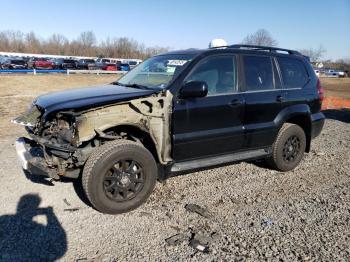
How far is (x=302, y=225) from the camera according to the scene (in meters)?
3.97

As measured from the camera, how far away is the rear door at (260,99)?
5.12 m

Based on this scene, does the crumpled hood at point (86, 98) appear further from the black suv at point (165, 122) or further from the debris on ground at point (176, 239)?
the debris on ground at point (176, 239)

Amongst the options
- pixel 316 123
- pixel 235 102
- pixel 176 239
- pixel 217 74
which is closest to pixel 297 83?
pixel 316 123

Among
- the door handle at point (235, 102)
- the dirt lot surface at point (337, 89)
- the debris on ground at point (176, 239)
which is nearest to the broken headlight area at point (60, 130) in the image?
the debris on ground at point (176, 239)

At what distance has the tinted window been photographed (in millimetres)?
4693

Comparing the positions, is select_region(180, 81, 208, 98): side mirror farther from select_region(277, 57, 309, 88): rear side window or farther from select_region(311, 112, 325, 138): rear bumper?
select_region(311, 112, 325, 138): rear bumper

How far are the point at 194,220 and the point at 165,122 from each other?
120 cm

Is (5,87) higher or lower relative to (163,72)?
lower

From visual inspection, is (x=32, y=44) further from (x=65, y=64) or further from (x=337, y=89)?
(x=337, y=89)

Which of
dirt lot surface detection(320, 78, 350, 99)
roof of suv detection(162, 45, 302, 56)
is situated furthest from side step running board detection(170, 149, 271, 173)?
dirt lot surface detection(320, 78, 350, 99)

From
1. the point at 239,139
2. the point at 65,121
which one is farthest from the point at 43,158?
the point at 239,139

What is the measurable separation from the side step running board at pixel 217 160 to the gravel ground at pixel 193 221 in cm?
39

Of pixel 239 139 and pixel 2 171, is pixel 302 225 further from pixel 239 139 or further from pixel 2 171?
pixel 2 171

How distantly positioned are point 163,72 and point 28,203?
7.86 ft
